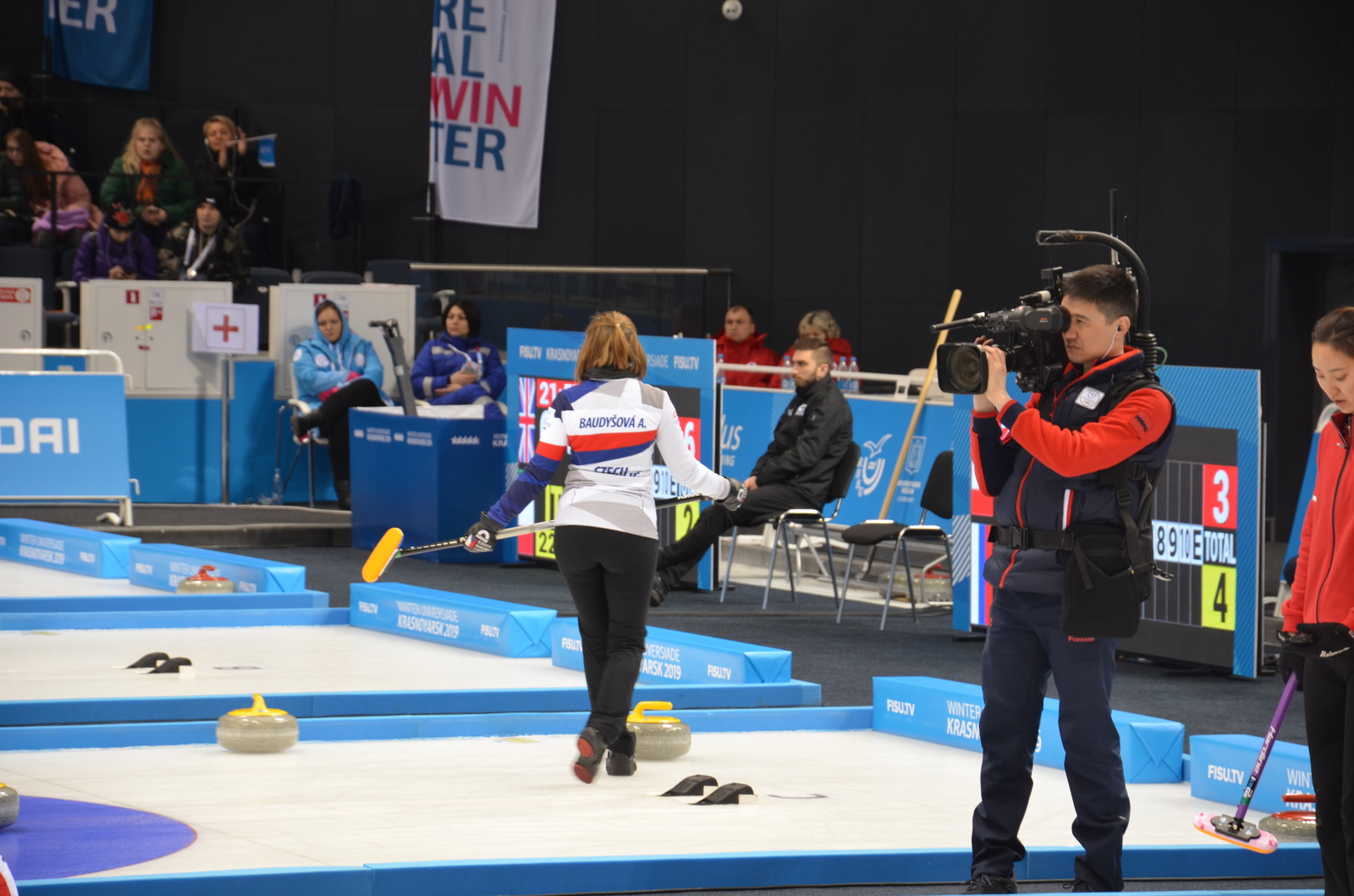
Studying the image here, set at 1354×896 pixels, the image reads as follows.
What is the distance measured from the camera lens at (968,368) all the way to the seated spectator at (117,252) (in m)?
11.2

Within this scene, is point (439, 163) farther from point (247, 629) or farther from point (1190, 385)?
point (1190, 385)

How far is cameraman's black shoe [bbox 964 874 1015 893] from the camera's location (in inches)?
167

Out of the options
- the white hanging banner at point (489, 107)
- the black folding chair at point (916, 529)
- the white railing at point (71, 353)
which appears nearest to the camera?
the black folding chair at point (916, 529)

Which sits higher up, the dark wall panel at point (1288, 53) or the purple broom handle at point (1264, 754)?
the dark wall panel at point (1288, 53)

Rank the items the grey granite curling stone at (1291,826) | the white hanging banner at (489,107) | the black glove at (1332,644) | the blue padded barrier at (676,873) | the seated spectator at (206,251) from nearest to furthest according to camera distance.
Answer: the black glove at (1332,644), the blue padded barrier at (676,873), the grey granite curling stone at (1291,826), the seated spectator at (206,251), the white hanging banner at (489,107)

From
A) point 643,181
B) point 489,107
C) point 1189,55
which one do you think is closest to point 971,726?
point 1189,55

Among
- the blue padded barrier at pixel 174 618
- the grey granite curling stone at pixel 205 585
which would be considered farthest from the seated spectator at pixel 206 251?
the blue padded barrier at pixel 174 618

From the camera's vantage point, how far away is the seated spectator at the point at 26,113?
51.3 ft

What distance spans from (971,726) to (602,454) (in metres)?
1.74

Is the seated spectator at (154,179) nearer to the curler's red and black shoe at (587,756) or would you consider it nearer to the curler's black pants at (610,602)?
the curler's black pants at (610,602)

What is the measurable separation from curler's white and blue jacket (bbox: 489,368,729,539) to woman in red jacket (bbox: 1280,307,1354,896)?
244 centimetres

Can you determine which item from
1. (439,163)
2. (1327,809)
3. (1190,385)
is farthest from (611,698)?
(439,163)

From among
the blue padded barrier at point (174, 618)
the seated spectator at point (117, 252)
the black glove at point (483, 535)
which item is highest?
the seated spectator at point (117, 252)

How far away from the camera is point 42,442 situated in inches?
479
